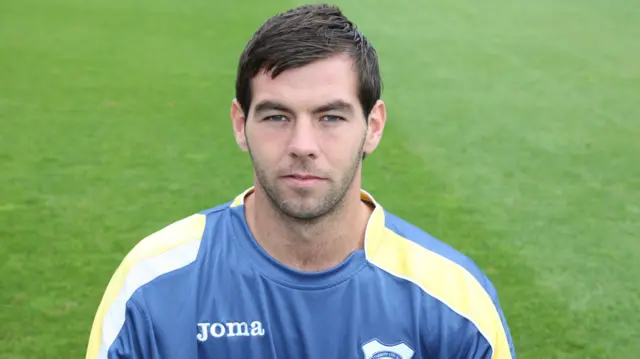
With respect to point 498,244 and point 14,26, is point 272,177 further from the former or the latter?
point 14,26

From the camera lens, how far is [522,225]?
512cm

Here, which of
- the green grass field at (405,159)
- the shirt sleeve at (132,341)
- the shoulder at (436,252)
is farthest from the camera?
the green grass field at (405,159)

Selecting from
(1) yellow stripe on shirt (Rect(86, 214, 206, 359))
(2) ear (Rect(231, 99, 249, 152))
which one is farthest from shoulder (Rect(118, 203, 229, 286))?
(2) ear (Rect(231, 99, 249, 152))

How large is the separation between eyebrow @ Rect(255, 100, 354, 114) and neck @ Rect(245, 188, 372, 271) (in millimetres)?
254

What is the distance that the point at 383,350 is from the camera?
6.82ft

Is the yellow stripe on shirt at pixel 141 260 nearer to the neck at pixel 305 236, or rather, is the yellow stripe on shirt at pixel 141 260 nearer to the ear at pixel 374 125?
the neck at pixel 305 236

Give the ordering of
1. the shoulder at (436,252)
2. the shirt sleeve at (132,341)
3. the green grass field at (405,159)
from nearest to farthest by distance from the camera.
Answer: the shirt sleeve at (132,341), the shoulder at (436,252), the green grass field at (405,159)

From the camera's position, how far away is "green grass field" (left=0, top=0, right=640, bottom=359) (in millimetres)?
4270

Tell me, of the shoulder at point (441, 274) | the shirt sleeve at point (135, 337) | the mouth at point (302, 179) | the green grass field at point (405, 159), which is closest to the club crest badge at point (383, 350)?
the shoulder at point (441, 274)

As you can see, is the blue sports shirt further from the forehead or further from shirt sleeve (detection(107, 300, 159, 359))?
the forehead

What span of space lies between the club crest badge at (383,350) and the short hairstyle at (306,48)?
67 cm

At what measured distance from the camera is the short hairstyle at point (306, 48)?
6.61ft

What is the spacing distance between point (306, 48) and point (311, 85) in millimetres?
105

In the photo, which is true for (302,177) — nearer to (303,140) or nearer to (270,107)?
(303,140)
